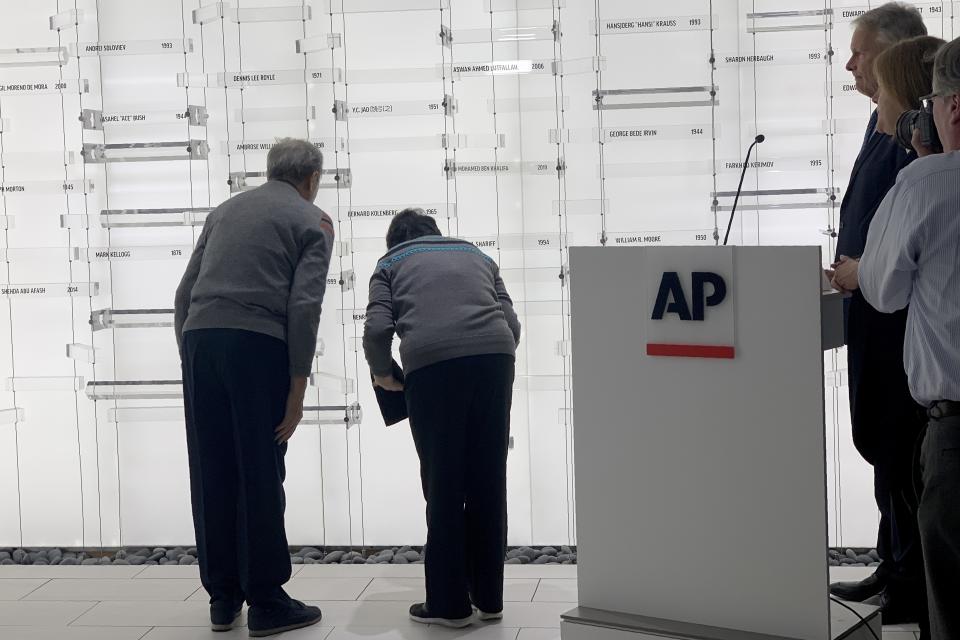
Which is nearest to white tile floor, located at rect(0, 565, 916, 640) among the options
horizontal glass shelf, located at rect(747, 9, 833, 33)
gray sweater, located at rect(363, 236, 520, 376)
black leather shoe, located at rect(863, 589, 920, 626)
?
black leather shoe, located at rect(863, 589, 920, 626)

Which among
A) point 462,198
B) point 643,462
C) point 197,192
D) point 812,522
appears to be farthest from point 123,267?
point 812,522

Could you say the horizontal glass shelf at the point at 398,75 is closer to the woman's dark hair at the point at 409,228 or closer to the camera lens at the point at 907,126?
the woman's dark hair at the point at 409,228

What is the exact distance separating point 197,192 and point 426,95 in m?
1.11

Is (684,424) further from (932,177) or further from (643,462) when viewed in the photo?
(932,177)

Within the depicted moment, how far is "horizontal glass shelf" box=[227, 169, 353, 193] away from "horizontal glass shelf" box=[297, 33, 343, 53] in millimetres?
511

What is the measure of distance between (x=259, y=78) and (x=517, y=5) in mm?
1149

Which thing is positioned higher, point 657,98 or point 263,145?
point 657,98

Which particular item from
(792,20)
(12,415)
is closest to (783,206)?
(792,20)

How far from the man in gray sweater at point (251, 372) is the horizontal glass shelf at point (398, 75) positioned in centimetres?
119

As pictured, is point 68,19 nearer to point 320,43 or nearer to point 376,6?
point 320,43

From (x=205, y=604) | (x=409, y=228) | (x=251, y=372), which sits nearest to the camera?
(x=251, y=372)

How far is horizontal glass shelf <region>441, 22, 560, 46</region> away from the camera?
4.71m

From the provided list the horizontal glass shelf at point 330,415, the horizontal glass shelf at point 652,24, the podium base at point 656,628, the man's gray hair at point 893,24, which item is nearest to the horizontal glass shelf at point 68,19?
the horizontal glass shelf at point 330,415

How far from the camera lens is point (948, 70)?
2316 millimetres
